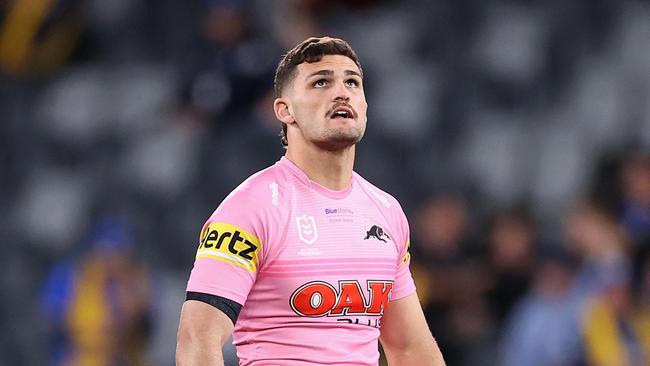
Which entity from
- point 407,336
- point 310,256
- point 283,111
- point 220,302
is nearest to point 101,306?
point 407,336

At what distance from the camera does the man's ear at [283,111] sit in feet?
14.4

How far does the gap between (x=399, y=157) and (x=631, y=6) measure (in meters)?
2.34

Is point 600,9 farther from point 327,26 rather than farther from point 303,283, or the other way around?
point 303,283

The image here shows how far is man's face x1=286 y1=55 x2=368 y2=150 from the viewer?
14.0 feet

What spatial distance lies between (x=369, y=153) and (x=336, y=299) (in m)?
5.46

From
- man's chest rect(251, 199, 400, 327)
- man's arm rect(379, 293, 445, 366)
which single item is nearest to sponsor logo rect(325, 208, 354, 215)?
man's chest rect(251, 199, 400, 327)

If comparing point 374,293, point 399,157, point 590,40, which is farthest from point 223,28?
point 374,293

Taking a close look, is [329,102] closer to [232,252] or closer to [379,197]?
[379,197]

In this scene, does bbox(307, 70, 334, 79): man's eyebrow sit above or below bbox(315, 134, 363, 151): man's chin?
above

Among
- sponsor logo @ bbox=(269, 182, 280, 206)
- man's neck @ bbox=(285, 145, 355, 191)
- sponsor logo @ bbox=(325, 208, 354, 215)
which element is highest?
man's neck @ bbox=(285, 145, 355, 191)

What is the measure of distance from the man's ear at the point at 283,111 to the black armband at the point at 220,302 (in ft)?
2.58

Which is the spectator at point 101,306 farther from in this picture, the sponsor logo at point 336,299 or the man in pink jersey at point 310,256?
the sponsor logo at point 336,299

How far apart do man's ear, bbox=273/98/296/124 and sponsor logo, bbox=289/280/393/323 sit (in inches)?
25.2

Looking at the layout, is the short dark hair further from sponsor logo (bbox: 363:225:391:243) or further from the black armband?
the black armband
